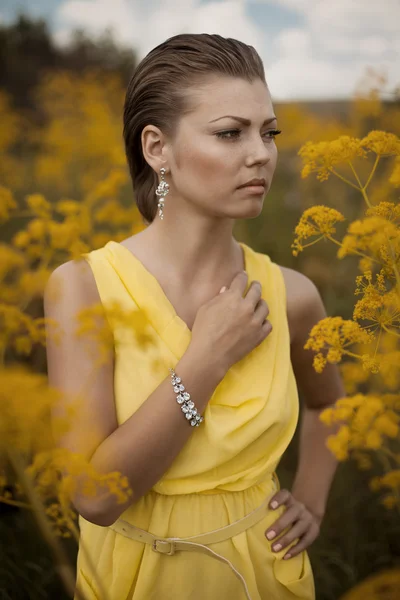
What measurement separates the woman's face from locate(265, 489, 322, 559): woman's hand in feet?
2.27

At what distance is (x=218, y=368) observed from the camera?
1131mm

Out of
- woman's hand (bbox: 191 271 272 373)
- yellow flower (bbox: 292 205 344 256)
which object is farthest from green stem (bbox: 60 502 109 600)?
yellow flower (bbox: 292 205 344 256)

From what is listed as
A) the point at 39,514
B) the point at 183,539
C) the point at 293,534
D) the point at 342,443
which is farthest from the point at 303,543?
the point at 39,514

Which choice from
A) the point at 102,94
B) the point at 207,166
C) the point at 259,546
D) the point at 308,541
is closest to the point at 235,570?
the point at 259,546

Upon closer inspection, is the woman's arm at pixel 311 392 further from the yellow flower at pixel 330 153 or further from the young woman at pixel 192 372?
the yellow flower at pixel 330 153

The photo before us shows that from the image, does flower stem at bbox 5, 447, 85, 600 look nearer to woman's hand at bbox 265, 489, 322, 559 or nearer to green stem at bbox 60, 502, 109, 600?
green stem at bbox 60, 502, 109, 600

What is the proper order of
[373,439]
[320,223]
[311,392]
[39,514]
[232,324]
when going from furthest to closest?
1. [311,392]
2. [232,324]
3. [320,223]
4. [373,439]
5. [39,514]

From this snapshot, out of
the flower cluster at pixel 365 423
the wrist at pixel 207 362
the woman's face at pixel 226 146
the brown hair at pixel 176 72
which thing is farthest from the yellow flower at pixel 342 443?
the brown hair at pixel 176 72

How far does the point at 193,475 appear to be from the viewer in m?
1.17

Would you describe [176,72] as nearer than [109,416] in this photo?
No

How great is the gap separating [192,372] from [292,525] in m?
0.55

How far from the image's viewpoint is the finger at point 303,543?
51.5 inches

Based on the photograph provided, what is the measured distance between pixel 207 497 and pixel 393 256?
67cm

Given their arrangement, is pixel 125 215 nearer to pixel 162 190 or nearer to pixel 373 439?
pixel 162 190
